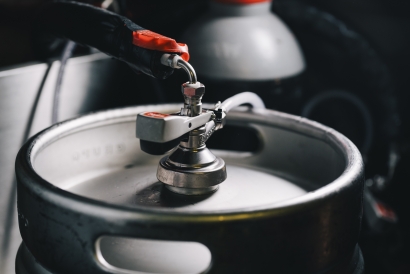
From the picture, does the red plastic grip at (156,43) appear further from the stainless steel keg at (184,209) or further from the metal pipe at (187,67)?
the stainless steel keg at (184,209)

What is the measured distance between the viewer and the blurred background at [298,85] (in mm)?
864

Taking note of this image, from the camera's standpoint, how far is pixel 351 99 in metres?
1.36

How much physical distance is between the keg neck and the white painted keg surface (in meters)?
0.38

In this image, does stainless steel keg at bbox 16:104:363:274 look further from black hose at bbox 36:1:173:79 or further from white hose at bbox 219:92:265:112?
black hose at bbox 36:1:173:79

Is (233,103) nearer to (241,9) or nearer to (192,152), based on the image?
(192,152)

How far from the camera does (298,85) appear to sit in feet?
3.64

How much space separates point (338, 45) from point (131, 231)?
1.01m

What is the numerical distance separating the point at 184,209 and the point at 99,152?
0.25 meters

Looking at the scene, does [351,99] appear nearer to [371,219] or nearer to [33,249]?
[371,219]

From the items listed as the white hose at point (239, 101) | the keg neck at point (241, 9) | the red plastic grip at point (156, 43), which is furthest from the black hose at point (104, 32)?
the keg neck at point (241, 9)

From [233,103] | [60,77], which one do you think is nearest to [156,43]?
[233,103]

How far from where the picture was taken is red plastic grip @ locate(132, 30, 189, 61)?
0.54 metres

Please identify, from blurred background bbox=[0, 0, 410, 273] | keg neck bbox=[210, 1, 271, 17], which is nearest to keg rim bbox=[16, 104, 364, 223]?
blurred background bbox=[0, 0, 410, 273]

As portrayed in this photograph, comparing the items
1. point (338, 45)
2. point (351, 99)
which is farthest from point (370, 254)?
point (338, 45)
